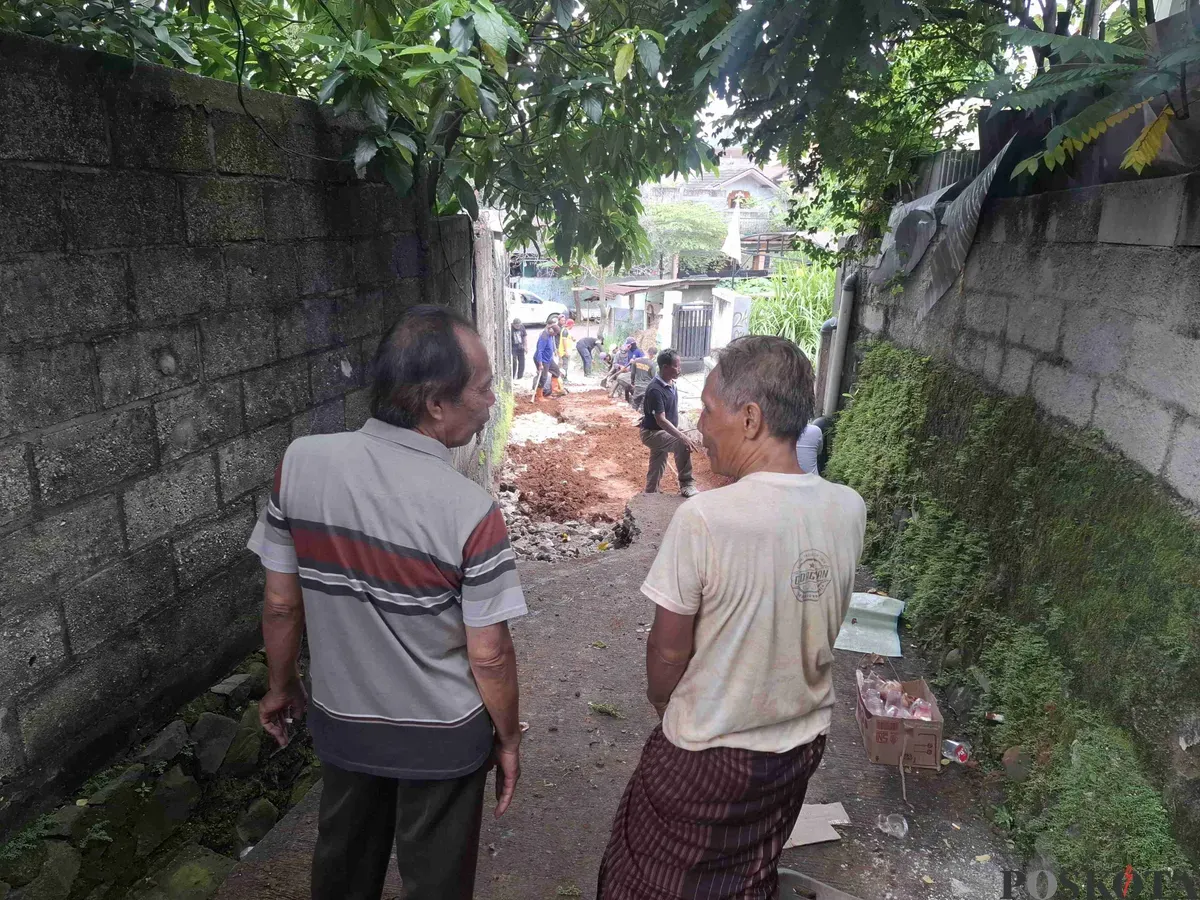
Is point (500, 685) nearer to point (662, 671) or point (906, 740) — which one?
point (662, 671)


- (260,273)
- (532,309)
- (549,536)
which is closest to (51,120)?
(260,273)

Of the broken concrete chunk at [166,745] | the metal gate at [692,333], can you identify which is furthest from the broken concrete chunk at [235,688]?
the metal gate at [692,333]

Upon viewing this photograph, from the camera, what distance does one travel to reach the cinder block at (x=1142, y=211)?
7.89ft

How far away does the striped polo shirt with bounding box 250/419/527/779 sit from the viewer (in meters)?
1.61

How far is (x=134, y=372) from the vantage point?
2.21 m

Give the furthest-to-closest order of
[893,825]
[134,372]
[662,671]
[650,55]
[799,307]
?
[799,307] → [650,55] → [893,825] → [134,372] → [662,671]

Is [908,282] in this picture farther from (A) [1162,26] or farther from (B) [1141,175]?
(A) [1162,26]

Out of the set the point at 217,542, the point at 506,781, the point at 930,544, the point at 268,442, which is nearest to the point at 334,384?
the point at 268,442

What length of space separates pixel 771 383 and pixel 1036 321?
7.86ft

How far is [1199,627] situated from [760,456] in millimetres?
1453

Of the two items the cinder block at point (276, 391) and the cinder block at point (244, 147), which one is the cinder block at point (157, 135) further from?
the cinder block at point (276, 391)

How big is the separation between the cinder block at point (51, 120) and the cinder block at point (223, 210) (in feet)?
1.10

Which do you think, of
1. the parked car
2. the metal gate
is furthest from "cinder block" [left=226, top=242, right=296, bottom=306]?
the parked car

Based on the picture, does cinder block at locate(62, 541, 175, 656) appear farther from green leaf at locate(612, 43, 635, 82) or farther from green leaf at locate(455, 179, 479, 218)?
green leaf at locate(612, 43, 635, 82)
